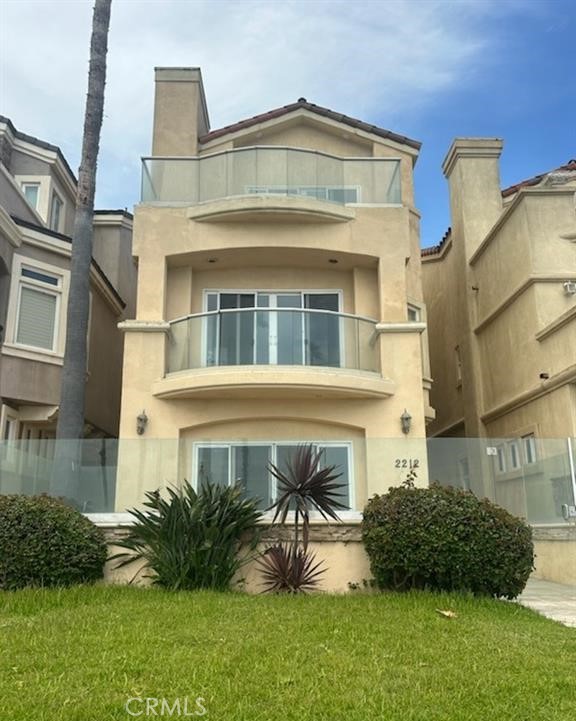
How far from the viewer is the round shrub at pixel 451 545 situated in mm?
9727

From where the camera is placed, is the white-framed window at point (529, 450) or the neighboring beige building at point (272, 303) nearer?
the neighboring beige building at point (272, 303)

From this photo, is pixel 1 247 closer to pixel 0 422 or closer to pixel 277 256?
pixel 0 422

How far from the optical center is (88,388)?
1886 cm

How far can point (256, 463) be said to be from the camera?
39.5 ft

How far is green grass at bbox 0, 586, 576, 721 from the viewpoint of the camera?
5121 mm

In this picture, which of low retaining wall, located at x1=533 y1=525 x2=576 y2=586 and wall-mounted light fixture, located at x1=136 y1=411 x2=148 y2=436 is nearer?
low retaining wall, located at x1=533 y1=525 x2=576 y2=586

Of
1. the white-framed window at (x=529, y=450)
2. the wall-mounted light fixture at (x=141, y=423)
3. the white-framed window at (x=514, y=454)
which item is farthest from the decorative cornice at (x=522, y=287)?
the wall-mounted light fixture at (x=141, y=423)

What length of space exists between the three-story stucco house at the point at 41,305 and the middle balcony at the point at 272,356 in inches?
132

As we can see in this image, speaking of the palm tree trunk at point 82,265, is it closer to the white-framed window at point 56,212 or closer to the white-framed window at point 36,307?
the white-framed window at point 36,307

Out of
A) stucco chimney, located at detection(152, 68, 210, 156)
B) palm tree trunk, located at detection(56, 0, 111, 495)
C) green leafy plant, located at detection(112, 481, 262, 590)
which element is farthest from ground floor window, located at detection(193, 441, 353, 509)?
stucco chimney, located at detection(152, 68, 210, 156)

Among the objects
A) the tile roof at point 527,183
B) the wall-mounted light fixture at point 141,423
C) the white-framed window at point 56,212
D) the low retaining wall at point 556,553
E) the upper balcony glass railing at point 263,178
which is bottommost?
the low retaining wall at point 556,553

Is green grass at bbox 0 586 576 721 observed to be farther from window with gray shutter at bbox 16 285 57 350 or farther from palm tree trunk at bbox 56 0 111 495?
window with gray shutter at bbox 16 285 57 350

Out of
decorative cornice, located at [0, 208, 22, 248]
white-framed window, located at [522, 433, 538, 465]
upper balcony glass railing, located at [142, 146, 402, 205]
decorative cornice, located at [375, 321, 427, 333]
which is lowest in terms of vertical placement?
white-framed window, located at [522, 433, 538, 465]

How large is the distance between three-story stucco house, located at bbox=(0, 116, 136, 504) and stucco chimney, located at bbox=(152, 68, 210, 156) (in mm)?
3833
